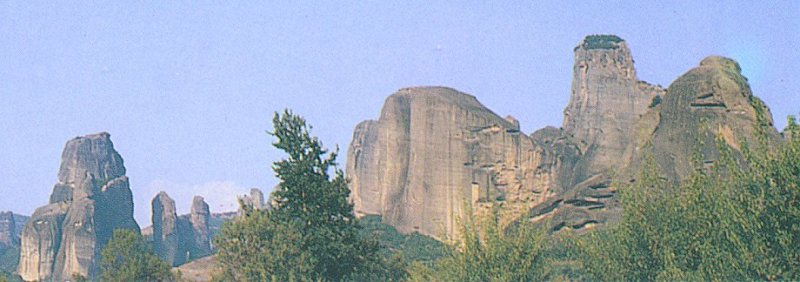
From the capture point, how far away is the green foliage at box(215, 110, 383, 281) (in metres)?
59.8

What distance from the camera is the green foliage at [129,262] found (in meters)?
77.2

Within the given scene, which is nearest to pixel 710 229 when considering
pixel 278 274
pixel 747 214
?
pixel 747 214

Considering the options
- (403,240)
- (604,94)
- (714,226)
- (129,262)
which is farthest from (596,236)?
(604,94)

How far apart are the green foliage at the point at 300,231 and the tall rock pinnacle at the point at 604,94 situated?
111759 mm

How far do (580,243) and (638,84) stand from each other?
133m

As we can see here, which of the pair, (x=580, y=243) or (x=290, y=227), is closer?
(x=580, y=243)

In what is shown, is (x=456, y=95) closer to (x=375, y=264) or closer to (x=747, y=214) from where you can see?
(x=375, y=264)

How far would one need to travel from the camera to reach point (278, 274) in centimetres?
5962

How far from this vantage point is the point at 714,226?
144 ft

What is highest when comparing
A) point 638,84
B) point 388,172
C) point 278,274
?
point 638,84

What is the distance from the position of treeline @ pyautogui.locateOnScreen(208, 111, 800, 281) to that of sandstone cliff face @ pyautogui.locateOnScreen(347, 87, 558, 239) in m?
89.3

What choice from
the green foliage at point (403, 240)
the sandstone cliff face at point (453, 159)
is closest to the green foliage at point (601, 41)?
the sandstone cliff face at point (453, 159)

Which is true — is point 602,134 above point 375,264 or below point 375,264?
above

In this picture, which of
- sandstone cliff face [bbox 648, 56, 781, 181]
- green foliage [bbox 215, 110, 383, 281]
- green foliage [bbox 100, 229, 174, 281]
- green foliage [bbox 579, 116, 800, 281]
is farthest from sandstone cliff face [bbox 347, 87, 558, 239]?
green foliage [bbox 579, 116, 800, 281]
